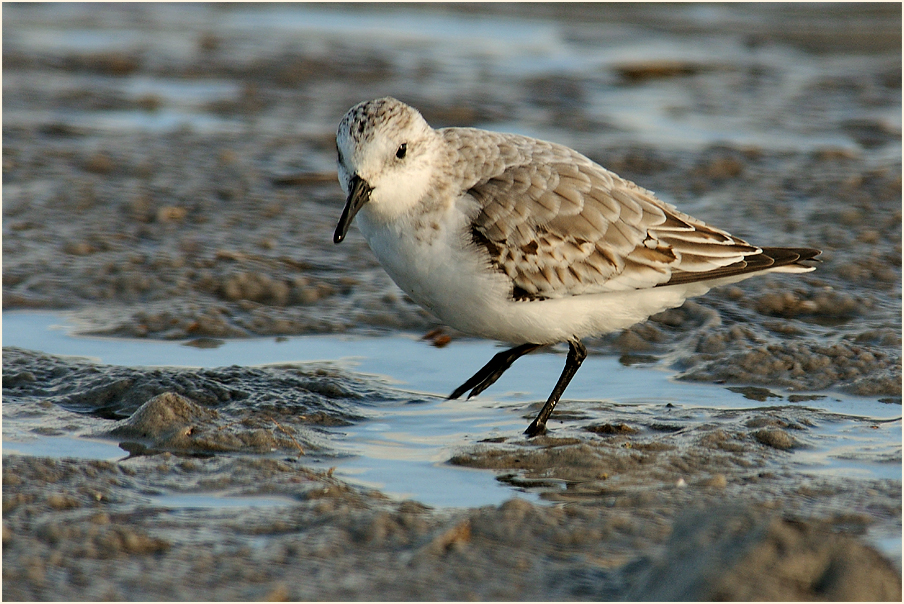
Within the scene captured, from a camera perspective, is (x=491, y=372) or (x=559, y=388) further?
(x=491, y=372)

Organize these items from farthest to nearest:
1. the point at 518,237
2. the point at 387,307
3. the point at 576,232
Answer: the point at 387,307, the point at 576,232, the point at 518,237

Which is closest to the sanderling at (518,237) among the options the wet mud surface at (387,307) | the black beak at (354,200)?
the black beak at (354,200)

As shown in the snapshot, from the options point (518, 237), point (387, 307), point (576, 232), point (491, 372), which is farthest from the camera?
point (387, 307)

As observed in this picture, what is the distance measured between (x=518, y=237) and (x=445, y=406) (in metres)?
1.01

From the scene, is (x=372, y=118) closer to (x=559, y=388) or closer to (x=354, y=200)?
(x=354, y=200)

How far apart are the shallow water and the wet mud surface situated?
3.0 inches

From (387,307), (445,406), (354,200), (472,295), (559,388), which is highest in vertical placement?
(354,200)

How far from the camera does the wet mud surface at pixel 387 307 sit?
375 centimetres

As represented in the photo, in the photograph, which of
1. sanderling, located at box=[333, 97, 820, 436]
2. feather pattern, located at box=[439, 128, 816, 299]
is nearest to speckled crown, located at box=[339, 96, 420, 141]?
sanderling, located at box=[333, 97, 820, 436]

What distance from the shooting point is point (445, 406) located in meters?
5.63

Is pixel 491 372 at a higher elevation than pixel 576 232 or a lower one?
lower

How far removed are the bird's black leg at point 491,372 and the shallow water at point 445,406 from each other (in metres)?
0.07

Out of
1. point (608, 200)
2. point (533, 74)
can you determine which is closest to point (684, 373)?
point (608, 200)

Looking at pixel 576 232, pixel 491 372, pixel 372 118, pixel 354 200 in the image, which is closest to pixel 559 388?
pixel 491 372
